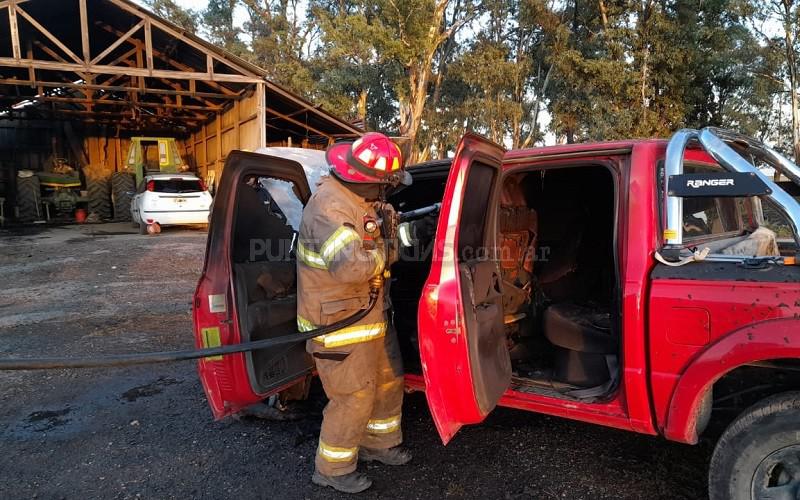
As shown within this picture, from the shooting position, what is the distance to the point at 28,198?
16.0 meters

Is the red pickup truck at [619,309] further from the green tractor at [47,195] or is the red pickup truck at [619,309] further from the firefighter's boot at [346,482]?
the green tractor at [47,195]

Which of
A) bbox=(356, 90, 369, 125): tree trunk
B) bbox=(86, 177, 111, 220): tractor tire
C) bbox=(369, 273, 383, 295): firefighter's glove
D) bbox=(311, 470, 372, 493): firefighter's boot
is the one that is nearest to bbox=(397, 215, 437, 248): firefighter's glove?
bbox=(369, 273, 383, 295): firefighter's glove

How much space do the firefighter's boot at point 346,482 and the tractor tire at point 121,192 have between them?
56.8ft

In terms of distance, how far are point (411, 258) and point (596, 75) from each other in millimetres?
17996

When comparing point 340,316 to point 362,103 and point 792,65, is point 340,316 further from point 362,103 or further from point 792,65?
A: point 362,103

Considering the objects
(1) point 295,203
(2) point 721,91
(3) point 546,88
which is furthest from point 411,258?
(3) point 546,88

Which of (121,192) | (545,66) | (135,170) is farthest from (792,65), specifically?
(121,192)

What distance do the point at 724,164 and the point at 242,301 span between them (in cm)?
252

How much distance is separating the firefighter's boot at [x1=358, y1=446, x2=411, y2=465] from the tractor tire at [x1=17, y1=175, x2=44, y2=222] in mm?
17121

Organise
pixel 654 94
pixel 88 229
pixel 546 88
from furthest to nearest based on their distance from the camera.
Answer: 1. pixel 546 88
2. pixel 654 94
3. pixel 88 229

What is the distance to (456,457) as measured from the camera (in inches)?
120

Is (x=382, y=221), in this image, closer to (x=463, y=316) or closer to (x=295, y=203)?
(x=463, y=316)

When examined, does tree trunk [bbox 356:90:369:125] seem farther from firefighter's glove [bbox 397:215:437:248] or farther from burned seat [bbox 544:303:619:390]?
burned seat [bbox 544:303:619:390]

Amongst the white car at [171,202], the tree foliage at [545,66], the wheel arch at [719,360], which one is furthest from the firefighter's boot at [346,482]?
the tree foliage at [545,66]
